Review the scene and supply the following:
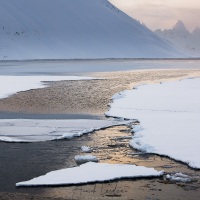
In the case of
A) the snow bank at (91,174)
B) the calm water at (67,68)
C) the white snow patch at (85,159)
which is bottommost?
the calm water at (67,68)

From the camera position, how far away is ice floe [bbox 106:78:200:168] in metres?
11.1

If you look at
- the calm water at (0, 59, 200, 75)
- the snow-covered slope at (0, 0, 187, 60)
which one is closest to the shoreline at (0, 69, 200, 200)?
the calm water at (0, 59, 200, 75)

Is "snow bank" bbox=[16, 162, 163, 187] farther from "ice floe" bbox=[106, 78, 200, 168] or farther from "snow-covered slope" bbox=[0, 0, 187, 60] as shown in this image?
"snow-covered slope" bbox=[0, 0, 187, 60]

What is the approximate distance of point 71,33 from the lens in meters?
168

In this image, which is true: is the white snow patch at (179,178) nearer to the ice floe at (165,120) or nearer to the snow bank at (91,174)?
the snow bank at (91,174)

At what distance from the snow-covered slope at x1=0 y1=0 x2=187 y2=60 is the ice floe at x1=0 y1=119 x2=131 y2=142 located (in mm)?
121545

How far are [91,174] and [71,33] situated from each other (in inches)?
6334

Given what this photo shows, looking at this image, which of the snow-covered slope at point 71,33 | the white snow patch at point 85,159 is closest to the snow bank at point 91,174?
the white snow patch at point 85,159

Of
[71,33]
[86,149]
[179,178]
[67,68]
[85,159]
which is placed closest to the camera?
[179,178]

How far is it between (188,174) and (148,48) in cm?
16837

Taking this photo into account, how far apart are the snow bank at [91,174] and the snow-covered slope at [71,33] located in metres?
128

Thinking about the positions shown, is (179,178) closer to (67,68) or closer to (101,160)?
(101,160)

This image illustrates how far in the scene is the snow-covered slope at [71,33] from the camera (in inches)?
5910

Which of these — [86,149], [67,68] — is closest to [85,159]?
[86,149]
